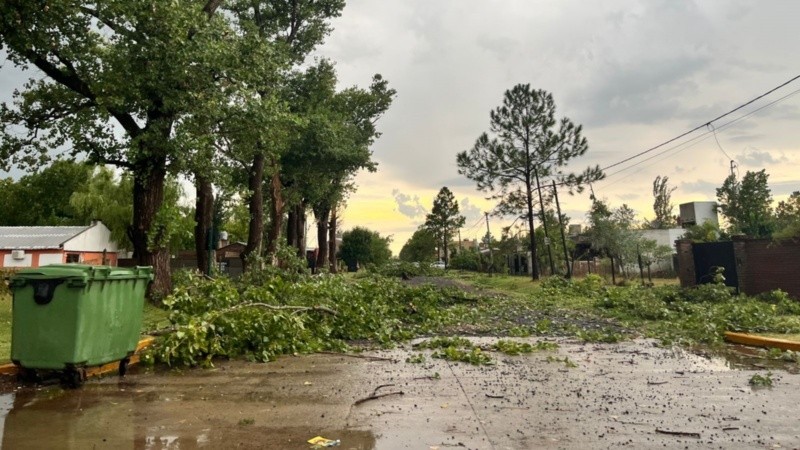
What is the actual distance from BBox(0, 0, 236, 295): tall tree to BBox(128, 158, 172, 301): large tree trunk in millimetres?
28

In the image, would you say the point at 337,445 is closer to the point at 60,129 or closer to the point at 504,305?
the point at 504,305

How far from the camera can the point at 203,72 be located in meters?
14.7

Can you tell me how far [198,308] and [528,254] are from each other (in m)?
41.9

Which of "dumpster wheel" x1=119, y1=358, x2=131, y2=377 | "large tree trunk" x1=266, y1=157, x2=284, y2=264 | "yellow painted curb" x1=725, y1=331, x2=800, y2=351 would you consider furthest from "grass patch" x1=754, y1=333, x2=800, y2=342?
"large tree trunk" x1=266, y1=157, x2=284, y2=264

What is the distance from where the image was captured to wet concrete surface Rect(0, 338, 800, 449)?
4.85 metres

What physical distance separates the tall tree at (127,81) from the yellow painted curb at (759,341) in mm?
13795

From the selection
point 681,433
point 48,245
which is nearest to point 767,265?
point 681,433

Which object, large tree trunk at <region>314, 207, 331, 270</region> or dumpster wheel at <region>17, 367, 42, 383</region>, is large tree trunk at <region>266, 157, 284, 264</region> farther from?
dumpster wheel at <region>17, 367, 42, 383</region>

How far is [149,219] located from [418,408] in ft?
39.1

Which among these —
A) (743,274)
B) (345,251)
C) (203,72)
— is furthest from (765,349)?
(345,251)

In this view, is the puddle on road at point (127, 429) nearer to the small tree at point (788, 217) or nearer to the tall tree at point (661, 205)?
the small tree at point (788, 217)

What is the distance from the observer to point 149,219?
15172 millimetres

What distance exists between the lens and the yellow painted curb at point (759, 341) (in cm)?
965

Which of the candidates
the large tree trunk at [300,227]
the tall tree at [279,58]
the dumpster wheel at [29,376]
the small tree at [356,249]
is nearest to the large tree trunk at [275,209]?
the tall tree at [279,58]
